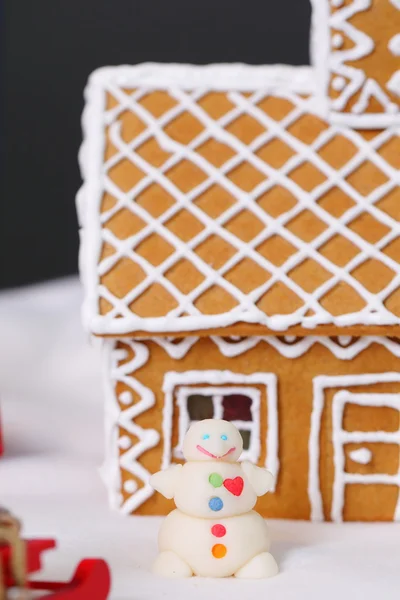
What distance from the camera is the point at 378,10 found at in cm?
199

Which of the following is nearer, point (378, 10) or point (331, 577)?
point (331, 577)

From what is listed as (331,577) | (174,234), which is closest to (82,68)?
(174,234)

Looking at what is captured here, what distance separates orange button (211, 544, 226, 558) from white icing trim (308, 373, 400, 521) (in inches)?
15.7

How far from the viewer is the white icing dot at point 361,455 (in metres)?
1.89

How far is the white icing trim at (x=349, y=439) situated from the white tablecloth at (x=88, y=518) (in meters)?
0.06

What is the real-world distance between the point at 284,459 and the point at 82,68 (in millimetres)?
1920

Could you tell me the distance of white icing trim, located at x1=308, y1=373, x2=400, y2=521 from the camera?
187 centimetres

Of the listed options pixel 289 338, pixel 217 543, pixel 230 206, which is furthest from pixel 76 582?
pixel 230 206

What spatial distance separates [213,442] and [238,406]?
0.34 metres

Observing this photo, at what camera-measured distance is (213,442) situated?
1.57 m

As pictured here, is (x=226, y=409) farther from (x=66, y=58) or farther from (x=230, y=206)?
(x=66, y=58)

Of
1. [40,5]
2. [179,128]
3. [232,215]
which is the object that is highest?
[40,5]

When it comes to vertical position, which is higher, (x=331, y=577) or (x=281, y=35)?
(x=281, y=35)

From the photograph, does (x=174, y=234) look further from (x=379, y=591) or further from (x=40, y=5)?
(x=40, y=5)
